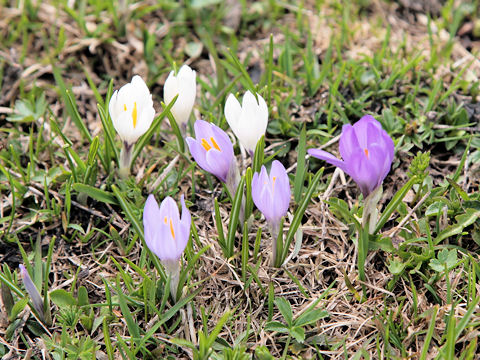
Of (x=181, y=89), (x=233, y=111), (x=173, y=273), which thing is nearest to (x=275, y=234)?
(x=173, y=273)

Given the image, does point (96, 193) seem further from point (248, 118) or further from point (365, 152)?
point (365, 152)

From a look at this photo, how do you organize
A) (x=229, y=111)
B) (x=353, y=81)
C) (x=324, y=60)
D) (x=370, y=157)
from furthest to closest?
(x=324, y=60) < (x=353, y=81) < (x=229, y=111) < (x=370, y=157)

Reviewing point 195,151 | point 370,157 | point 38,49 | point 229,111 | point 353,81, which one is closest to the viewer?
point 370,157

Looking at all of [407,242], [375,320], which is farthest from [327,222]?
[375,320]

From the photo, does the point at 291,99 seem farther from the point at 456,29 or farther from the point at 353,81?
the point at 456,29

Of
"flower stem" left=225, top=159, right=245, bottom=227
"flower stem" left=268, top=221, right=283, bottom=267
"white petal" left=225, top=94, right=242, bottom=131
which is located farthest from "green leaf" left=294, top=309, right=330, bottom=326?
"white petal" left=225, top=94, right=242, bottom=131

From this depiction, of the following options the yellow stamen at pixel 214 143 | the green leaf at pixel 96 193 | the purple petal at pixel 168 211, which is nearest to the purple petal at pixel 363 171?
the yellow stamen at pixel 214 143

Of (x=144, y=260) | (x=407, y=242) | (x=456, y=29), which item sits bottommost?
(x=144, y=260)
